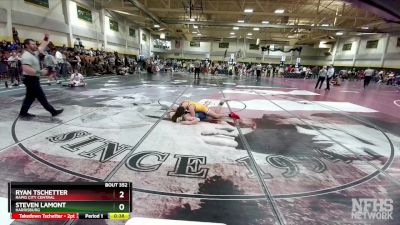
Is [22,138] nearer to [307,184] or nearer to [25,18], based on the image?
[307,184]

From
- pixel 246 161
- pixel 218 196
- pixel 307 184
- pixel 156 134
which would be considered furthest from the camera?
pixel 156 134

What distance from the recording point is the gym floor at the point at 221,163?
2225 millimetres

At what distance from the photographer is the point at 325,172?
3074 millimetres

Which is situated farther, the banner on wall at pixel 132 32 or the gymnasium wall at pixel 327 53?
the banner on wall at pixel 132 32

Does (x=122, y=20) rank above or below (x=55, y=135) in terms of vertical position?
above

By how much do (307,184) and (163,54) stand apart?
40.3 m

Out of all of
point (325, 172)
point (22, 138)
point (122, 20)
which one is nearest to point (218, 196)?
point (325, 172)

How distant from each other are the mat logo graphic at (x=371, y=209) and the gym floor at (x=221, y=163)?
0.04ft

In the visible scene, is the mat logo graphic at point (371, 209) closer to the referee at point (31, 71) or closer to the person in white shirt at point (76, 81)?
the referee at point (31, 71)

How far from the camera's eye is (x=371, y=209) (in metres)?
2.33
